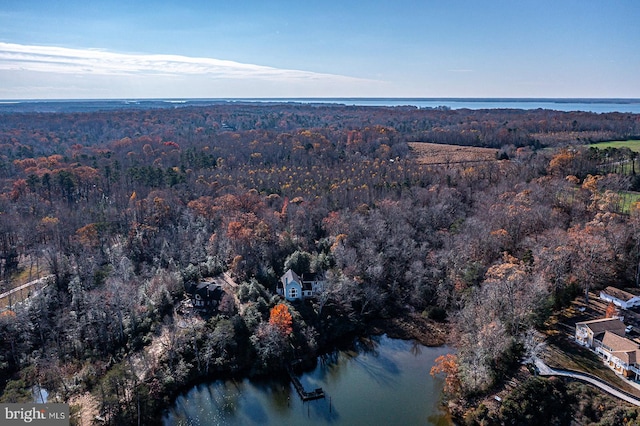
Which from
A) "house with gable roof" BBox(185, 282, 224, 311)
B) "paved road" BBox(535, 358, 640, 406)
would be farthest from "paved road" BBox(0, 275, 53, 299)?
"paved road" BBox(535, 358, 640, 406)

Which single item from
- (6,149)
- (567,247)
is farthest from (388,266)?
(6,149)

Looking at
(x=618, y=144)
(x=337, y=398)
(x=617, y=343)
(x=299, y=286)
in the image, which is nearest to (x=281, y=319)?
(x=299, y=286)

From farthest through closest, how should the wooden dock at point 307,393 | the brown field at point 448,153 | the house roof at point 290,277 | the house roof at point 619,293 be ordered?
1. the brown field at point 448,153
2. the house roof at point 290,277
3. the house roof at point 619,293
4. the wooden dock at point 307,393

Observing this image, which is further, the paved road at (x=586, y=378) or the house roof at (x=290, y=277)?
the house roof at (x=290, y=277)

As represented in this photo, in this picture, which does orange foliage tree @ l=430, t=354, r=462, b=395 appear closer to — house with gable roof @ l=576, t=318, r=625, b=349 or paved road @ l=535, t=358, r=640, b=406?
paved road @ l=535, t=358, r=640, b=406

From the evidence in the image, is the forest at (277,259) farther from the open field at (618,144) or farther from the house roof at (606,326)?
the open field at (618,144)

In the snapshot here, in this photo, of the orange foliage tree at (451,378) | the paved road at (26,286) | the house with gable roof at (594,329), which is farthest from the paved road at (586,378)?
the paved road at (26,286)
